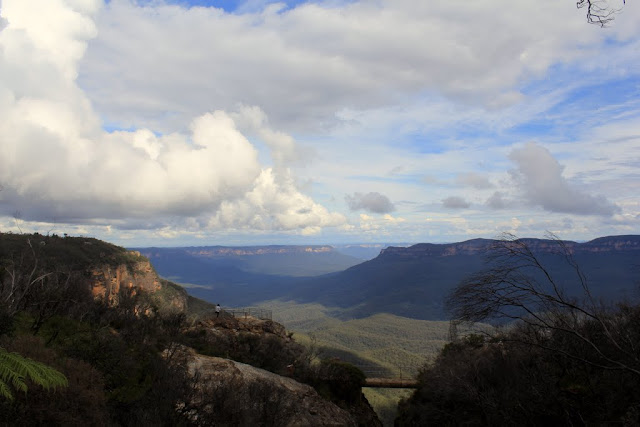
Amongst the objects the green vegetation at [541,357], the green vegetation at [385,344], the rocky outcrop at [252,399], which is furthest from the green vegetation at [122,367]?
the green vegetation at [385,344]

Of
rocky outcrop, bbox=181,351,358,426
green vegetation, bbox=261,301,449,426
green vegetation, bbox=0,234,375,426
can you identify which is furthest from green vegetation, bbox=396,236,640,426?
green vegetation, bbox=261,301,449,426

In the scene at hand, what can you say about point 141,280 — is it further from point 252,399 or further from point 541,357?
point 541,357

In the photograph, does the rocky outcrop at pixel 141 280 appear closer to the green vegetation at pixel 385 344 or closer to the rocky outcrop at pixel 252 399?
the green vegetation at pixel 385 344

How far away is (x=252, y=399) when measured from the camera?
1627 centimetres

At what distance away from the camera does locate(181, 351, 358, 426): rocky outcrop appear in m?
14.4

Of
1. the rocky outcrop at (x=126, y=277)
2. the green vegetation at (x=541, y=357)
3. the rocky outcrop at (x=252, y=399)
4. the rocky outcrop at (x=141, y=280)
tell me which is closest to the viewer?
the green vegetation at (x=541, y=357)

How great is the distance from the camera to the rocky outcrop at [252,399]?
47.4 feet

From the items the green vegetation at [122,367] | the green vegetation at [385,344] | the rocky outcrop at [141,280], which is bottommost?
the green vegetation at [385,344]

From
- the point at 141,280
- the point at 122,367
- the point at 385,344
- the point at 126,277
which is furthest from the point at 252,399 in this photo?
the point at 385,344

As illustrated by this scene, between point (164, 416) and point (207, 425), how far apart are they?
1.88 meters

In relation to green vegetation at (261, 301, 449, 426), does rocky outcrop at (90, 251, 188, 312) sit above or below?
above

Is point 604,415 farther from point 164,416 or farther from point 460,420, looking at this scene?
point 164,416

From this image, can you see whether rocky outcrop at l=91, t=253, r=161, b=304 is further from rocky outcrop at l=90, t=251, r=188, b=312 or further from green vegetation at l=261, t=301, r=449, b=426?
green vegetation at l=261, t=301, r=449, b=426

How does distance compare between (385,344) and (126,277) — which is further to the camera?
(385,344)
